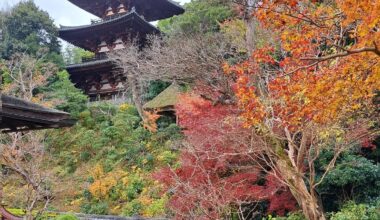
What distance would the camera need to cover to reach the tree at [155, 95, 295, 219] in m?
9.59

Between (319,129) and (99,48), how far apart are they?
2160cm

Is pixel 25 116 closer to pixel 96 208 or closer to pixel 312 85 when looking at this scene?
pixel 312 85

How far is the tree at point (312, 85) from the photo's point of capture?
5195 mm

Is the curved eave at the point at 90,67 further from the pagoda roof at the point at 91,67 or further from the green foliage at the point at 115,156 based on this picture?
the green foliage at the point at 115,156

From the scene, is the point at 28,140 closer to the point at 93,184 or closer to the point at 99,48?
the point at 93,184

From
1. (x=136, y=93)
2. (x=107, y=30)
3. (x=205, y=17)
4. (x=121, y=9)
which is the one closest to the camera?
(x=205, y=17)

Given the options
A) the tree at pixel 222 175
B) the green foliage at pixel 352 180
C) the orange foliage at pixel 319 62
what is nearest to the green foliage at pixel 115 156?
the tree at pixel 222 175

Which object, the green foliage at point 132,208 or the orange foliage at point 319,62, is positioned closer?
the orange foliage at point 319,62

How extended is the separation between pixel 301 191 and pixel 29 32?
2596 cm

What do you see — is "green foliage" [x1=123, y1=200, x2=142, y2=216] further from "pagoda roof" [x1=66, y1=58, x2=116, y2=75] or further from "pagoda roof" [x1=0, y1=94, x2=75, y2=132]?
"pagoda roof" [x1=66, y1=58, x2=116, y2=75]

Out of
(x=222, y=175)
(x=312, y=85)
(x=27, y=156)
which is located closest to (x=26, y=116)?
(x=312, y=85)

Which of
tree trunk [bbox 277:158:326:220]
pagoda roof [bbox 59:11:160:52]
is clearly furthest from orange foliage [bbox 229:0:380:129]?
pagoda roof [bbox 59:11:160:52]

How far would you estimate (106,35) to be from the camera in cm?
2692

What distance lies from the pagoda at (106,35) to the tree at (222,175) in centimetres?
1539
